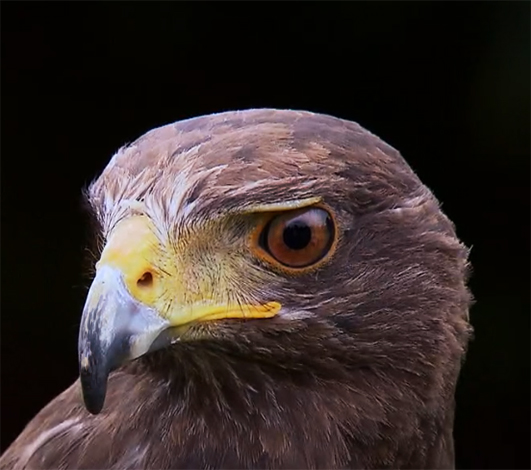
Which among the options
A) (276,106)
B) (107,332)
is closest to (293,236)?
(107,332)

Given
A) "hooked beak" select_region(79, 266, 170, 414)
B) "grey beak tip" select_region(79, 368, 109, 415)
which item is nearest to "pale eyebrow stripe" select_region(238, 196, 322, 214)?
"hooked beak" select_region(79, 266, 170, 414)

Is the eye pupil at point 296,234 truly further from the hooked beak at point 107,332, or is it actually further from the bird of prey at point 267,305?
the hooked beak at point 107,332

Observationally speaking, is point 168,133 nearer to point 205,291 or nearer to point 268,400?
point 205,291

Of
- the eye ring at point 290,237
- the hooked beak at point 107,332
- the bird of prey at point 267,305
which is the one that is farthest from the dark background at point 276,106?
the hooked beak at point 107,332

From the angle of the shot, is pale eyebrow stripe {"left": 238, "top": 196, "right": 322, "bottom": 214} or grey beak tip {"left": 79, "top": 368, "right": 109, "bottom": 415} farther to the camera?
pale eyebrow stripe {"left": 238, "top": 196, "right": 322, "bottom": 214}

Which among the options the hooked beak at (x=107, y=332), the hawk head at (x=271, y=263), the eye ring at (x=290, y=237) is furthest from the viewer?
the eye ring at (x=290, y=237)

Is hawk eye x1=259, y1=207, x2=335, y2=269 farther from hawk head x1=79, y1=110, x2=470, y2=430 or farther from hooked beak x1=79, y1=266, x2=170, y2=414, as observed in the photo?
hooked beak x1=79, y1=266, x2=170, y2=414

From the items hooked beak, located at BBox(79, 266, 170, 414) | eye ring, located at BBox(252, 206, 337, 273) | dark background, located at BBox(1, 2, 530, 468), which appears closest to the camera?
hooked beak, located at BBox(79, 266, 170, 414)
